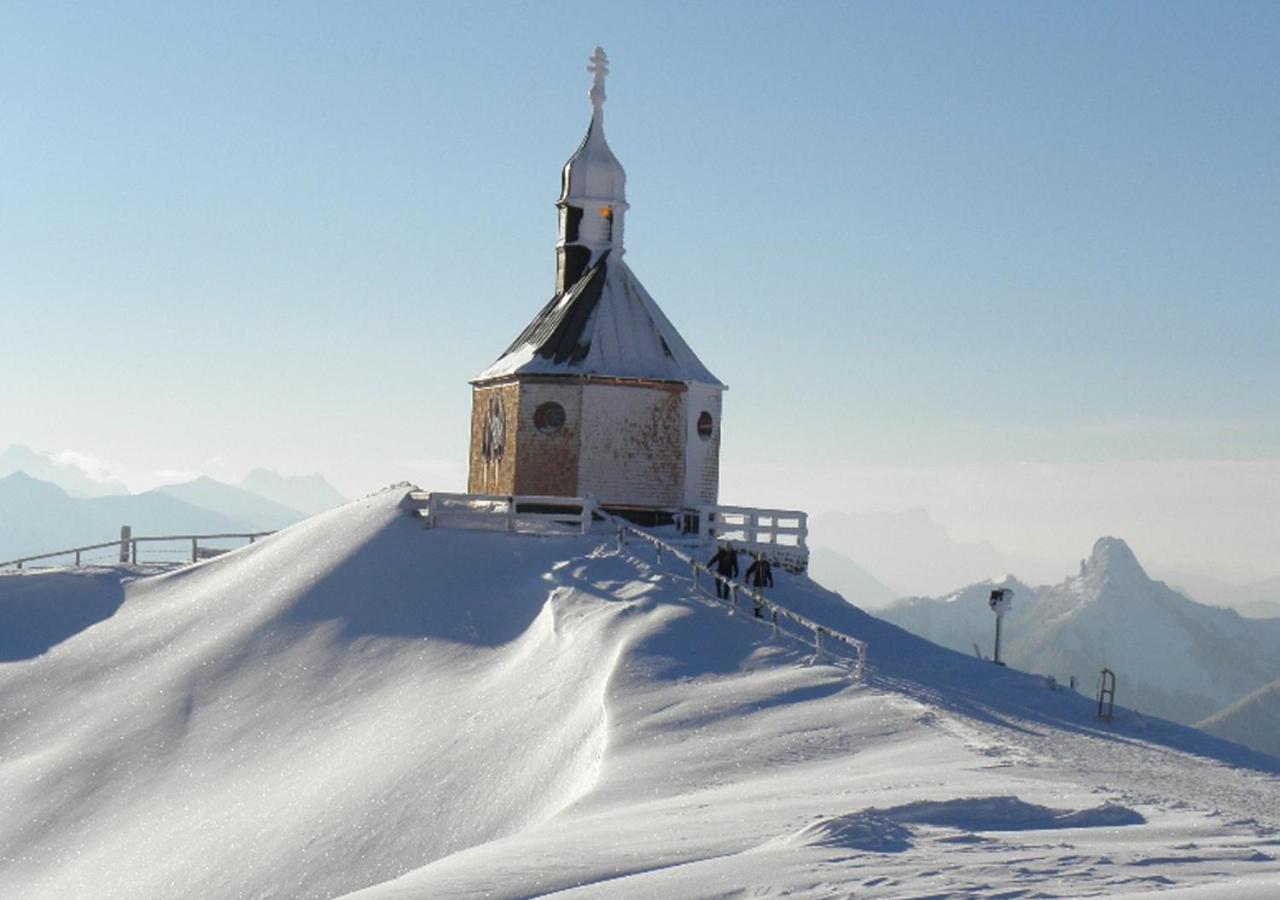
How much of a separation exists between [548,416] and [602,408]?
1.30m

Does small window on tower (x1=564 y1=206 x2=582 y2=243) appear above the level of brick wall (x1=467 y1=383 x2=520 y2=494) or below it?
above

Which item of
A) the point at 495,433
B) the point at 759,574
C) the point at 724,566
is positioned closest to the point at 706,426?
the point at 495,433

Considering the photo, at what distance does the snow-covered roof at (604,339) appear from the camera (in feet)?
120

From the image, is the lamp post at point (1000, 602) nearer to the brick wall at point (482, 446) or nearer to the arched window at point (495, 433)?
the brick wall at point (482, 446)

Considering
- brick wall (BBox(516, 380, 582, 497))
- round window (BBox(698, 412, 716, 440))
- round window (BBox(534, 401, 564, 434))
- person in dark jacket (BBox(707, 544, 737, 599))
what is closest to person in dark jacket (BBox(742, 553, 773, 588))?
person in dark jacket (BBox(707, 544, 737, 599))

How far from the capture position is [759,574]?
3059 centimetres

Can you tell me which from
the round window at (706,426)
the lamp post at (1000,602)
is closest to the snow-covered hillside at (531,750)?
the lamp post at (1000,602)

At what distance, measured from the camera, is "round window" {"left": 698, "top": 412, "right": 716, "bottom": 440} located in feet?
125

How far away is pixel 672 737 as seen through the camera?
19.3m

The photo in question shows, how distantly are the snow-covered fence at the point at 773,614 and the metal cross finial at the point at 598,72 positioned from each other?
12876 mm

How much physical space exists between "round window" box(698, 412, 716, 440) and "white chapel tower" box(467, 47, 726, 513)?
0.08ft

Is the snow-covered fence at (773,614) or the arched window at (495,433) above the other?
the arched window at (495,433)

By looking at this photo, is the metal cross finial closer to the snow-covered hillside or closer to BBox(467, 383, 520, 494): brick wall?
BBox(467, 383, 520, 494): brick wall

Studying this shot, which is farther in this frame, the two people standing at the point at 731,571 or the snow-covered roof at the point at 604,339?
the snow-covered roof at the point at 604,339
